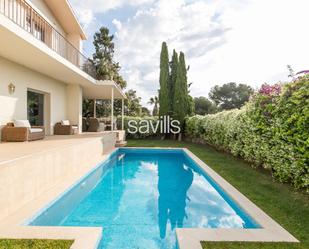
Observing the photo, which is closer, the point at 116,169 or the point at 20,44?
the point at 20,44

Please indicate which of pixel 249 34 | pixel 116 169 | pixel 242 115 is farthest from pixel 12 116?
pixel 249 34

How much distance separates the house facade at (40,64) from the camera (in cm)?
780

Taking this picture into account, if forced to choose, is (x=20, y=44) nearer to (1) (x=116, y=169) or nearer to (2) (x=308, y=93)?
(1) (x=116, y=169)

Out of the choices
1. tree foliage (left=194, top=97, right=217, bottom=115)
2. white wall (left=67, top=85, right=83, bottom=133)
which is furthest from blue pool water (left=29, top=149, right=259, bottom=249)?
tree foliage (left=194, top=97, right=217, bottom=115)

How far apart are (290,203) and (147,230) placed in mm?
3156

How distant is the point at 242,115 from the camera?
887 cm

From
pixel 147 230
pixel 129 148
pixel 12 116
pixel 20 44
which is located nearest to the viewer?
pixel 147 230

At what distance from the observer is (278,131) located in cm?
607

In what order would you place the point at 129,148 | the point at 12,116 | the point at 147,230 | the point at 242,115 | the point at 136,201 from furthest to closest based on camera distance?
the point at 129,148, the point at 12,116, the point at 242,115, the point at 136,201, the point at 147,230

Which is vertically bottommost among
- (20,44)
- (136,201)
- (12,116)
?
(136,201)

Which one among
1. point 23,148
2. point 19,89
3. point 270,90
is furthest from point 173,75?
point 23,148

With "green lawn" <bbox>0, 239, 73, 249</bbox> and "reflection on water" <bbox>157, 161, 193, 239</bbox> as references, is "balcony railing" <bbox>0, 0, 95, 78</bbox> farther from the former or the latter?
"green lawn" <bbox>0, 239, 73, 249</bbox>

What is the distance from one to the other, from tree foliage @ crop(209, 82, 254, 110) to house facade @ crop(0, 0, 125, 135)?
4167 centimetres

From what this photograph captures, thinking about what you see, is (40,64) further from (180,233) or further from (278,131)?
(278,131)
